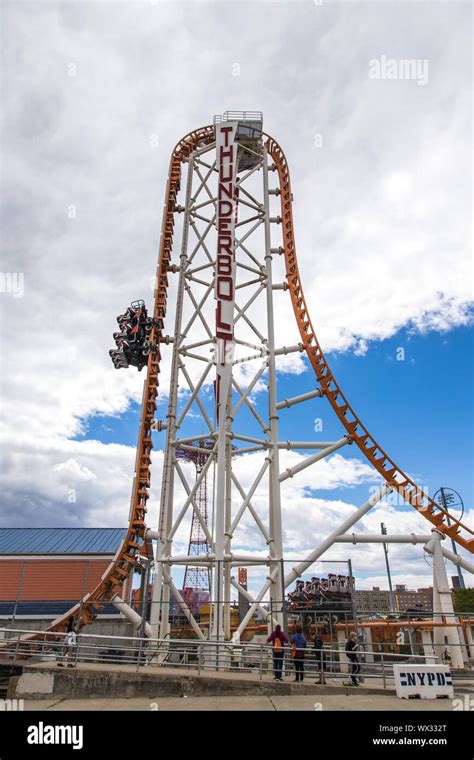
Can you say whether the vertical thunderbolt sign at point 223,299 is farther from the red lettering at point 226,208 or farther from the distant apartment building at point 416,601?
the distant apartment building at point 416,601

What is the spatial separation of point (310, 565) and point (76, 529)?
24.7 meters

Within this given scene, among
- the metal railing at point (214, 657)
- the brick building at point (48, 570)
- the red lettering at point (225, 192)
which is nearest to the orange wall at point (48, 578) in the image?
the brick building at point (48, 570)

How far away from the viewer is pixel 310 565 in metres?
18.1

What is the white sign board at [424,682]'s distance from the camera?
11.0m

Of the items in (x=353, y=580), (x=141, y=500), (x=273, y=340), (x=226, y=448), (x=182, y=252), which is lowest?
(x=353, y=580)

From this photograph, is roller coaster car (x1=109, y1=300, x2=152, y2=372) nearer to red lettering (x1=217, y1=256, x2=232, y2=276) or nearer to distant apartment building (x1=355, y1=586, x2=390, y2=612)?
red lettering (x1=217, y1=256, x2=232, y2=276)

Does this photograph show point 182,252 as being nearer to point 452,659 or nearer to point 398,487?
point 398,487

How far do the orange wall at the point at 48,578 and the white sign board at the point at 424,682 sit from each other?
22.2 metres

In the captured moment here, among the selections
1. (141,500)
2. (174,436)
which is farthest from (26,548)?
(174,436)

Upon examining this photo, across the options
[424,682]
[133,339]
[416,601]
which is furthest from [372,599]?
[424,682]

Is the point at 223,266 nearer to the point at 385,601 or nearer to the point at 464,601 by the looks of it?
the point at 464,601

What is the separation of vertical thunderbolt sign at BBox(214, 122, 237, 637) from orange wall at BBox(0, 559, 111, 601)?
15763 millimetres

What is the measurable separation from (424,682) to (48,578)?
2497cm

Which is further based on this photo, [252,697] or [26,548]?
[26,548]
